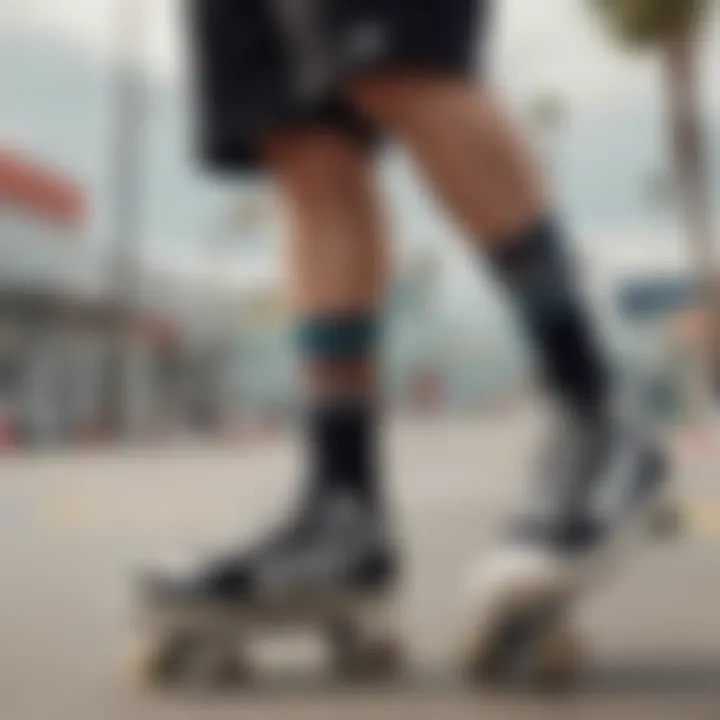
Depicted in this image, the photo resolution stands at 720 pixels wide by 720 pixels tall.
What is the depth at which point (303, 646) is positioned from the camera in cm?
68

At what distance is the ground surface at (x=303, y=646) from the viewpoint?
0.55 m

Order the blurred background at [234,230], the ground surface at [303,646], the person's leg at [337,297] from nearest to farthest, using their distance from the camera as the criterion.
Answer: the ground surface at [303,646], the person's leg at [337,297], the blurred background at [234,230]

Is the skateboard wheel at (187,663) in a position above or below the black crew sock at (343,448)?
below

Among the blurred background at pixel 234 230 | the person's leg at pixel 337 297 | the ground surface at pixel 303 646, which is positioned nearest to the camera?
the ground surface at pixel 303 646

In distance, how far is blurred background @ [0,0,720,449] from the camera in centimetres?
77

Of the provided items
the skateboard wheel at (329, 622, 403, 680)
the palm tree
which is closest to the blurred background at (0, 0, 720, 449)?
the palm tree

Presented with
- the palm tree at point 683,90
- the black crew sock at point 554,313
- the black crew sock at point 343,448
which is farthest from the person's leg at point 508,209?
the palm tree at point 683,90

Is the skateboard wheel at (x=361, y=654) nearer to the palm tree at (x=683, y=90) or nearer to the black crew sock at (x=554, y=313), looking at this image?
the black crew sock at (x=554, y=313)

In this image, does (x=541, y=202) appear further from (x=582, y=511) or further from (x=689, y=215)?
(x=689, y=215)

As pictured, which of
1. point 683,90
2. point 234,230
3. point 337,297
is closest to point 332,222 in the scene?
point 337,297

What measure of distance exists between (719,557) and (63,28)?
0.55 metres

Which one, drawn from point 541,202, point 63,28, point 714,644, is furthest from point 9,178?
point 714,644

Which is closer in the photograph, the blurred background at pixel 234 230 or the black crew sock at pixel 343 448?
the black crew sock at pixel 343 448

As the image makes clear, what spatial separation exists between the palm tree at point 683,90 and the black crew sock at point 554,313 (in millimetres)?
244
